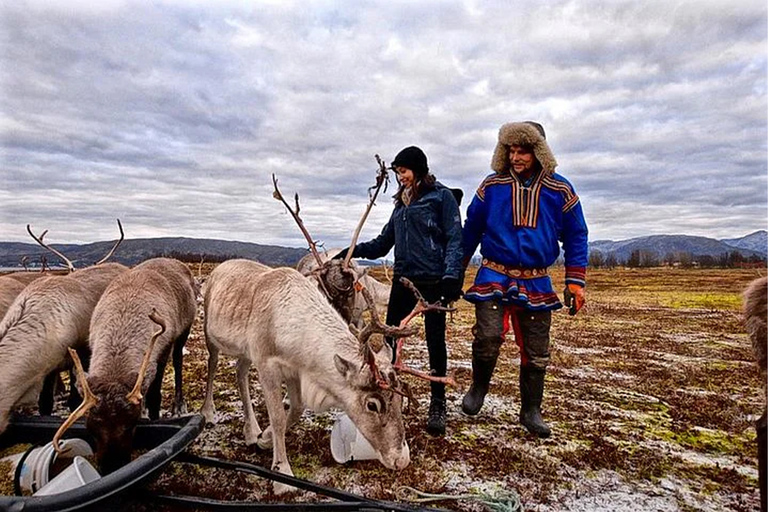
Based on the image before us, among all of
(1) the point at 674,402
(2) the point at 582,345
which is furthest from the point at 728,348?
(1) the point at 674,402

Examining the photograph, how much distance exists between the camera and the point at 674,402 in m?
6.76

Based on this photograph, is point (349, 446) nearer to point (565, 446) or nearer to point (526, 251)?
point (565, 446)

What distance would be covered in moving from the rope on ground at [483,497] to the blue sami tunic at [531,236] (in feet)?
6.71

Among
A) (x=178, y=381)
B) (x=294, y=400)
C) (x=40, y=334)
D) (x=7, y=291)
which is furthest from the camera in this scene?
(x=7, y=291)

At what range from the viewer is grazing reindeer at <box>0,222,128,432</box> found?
411 cm

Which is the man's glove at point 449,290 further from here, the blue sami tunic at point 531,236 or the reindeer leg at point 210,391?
the reindeer leg at point 210,391

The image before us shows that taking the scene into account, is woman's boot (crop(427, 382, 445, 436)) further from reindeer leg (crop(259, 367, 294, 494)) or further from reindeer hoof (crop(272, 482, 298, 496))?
reindeer hoof (crop(272, 482, 298, 496))

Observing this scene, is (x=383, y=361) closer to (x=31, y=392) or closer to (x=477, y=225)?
(x=477, y=225)

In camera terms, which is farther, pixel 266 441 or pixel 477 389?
pixel 477 389

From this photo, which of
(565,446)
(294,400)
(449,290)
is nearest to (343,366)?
(294,400)

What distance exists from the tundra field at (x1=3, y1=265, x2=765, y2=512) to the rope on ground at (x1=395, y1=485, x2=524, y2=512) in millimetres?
47

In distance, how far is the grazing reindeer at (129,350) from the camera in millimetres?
3438

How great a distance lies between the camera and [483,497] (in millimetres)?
3791

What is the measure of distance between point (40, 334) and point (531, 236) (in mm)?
5017
